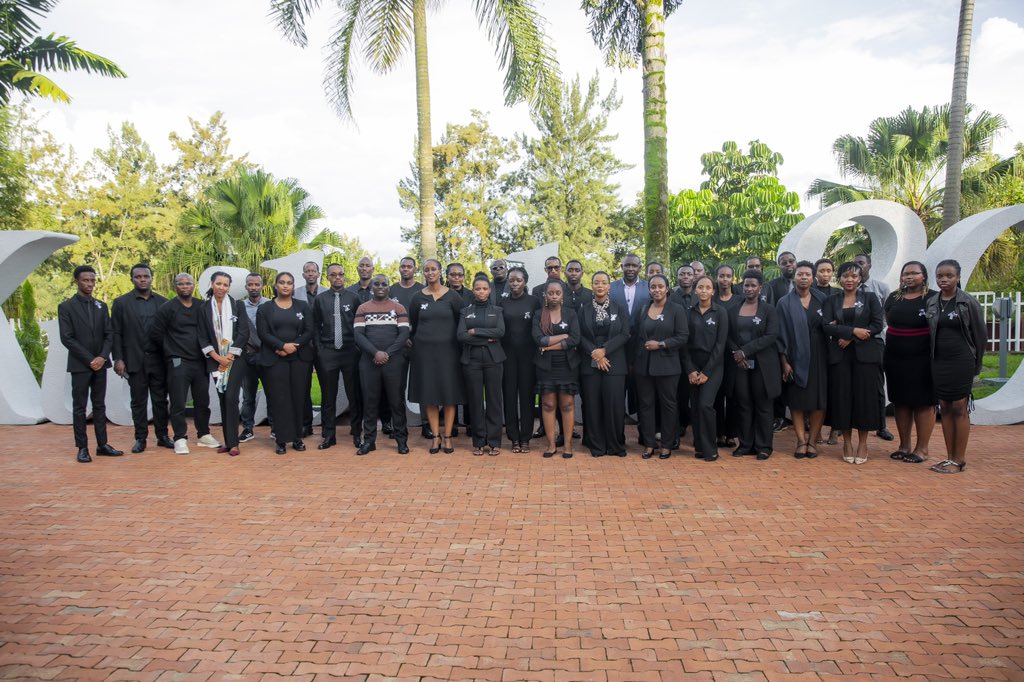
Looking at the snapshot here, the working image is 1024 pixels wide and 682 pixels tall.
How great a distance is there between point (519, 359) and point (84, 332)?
16.0 ft

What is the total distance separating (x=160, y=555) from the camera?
4.73 meters

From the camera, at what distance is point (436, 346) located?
7828 mm

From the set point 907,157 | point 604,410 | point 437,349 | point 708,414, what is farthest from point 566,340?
point 907,157

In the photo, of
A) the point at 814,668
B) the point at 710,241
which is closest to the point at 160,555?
the point at 814,668

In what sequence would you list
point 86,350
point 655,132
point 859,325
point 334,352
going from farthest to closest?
point 655,132 → point 334,352 → point 86,350 → point 859,325

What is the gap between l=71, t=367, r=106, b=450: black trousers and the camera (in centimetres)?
785

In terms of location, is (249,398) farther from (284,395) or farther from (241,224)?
(241,224)

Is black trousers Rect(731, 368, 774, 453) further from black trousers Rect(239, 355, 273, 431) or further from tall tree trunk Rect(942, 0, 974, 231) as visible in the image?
tall tree trunk Rect(942, 0, 974, 231)

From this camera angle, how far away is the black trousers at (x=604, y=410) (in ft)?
24.9

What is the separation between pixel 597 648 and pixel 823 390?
495cm

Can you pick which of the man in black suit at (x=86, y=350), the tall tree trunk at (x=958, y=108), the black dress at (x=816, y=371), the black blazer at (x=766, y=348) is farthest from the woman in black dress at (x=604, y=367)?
the tall tree trunk at (x=958, y=108)

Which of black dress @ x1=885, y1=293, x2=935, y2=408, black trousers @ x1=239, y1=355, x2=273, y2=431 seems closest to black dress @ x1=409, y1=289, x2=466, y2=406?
black trousers @ x1=239, y1=355, x2=273, y2=431

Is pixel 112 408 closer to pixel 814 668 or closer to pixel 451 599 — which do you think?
pixel 451 599

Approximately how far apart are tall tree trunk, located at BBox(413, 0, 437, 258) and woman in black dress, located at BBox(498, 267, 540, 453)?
5792 millimetres
